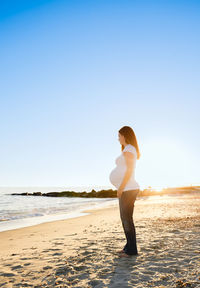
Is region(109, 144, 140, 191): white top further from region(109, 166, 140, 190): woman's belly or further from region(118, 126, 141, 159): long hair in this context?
region(118, 126, 141, 159): long hair

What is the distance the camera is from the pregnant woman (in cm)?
502

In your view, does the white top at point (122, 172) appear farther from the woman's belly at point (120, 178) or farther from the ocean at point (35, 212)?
the ocean at point (35, 212)

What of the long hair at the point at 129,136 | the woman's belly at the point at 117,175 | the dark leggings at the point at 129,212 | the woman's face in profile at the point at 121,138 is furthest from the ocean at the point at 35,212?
the long hair at the point at 129,136

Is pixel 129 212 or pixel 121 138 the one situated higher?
pixel 121 138

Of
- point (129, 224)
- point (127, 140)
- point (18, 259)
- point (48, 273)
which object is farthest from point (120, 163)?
point (18, 259)

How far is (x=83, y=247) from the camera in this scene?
20.9ft

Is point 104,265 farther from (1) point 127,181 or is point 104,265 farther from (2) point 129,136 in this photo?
(2) point 129,136

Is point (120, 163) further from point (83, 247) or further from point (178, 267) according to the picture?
point (83, 247)

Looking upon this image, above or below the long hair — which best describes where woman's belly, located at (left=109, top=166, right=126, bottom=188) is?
below

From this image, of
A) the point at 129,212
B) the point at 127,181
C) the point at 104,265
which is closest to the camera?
the point at 104,265

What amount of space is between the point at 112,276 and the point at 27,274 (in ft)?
5.02

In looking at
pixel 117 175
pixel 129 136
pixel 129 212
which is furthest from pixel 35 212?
pixel 129 136

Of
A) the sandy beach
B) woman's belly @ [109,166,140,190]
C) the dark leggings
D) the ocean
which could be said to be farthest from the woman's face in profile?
the ocean

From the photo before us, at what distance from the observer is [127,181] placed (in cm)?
500
